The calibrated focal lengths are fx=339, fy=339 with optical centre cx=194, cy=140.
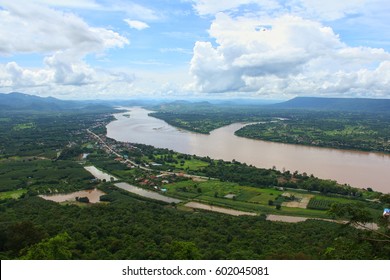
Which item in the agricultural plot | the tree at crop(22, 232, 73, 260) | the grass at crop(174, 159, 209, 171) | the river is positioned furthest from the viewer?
the grass at crop(174, 159, 209, 171)

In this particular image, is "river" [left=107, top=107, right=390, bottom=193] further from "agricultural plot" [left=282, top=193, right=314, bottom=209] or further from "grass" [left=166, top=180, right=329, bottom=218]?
"grass" [left=166, top=180, right=329, bottom=218]

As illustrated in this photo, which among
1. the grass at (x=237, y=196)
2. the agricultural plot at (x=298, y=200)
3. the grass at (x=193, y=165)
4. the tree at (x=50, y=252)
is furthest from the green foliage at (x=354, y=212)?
Result: the grass at (x=193, y=165)

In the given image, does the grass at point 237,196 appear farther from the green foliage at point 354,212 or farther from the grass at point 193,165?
the green foliage at point 354,212

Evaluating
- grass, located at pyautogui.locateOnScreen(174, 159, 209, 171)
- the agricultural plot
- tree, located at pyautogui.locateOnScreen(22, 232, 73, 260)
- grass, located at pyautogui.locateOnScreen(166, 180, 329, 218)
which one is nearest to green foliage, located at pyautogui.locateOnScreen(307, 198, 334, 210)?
the agricultural plot

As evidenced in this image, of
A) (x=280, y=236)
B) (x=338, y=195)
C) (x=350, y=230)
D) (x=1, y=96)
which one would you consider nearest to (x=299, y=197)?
(x=338, y=195)

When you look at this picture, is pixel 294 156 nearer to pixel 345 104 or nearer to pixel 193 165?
pixel 193 165

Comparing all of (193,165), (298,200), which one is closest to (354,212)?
(298,200)
